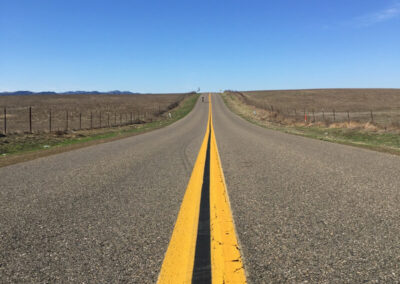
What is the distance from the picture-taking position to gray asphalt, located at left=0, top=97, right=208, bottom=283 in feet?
7.06

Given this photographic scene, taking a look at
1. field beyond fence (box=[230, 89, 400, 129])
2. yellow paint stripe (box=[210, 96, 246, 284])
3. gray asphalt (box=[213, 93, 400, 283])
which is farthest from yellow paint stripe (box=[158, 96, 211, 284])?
field beyond fence (box=[230, 89, 400, 129])

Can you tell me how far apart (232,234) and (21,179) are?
4452mm

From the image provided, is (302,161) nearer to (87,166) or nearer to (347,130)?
(87,166)

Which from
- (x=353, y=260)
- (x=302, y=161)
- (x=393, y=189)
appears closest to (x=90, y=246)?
(x=353, y=260)

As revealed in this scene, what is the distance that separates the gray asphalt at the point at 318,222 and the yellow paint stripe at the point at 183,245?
1.39ft

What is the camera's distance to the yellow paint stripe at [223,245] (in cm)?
202

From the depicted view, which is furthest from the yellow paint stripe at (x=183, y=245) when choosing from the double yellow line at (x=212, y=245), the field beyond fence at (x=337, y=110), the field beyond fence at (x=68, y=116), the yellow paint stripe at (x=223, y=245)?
the field beyond fence at (x=68, y=116)

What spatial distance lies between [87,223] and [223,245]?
4.84 ft

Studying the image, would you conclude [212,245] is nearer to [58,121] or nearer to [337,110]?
[58,121]

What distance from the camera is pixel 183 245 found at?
8.24 ft

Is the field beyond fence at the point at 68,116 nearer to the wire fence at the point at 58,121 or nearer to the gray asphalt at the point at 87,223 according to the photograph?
the wire fence at the point at 58,121

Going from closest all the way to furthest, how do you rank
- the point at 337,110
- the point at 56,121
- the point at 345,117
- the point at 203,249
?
the point at 203,249 < the point at 345,117 < the point at 56,121 < the point at 337,110

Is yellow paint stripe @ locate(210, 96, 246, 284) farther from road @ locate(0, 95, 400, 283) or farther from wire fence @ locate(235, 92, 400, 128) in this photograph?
wire fence @ locate(235, 92, 400, 128)

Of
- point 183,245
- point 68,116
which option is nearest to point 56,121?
point 68,116
